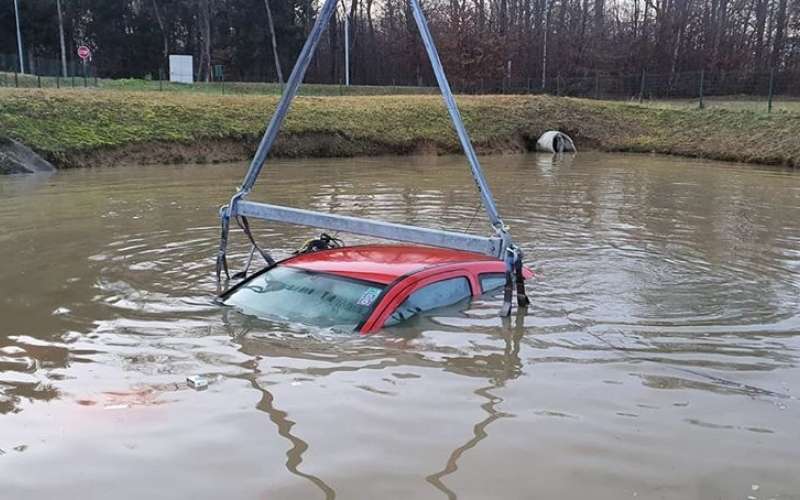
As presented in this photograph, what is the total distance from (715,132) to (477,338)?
2806 centimetres

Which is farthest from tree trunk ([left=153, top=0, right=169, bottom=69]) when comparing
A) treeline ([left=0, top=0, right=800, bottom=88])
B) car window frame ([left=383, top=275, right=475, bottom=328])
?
car window frame ([left=383, top=275, right=475, bottom=328])

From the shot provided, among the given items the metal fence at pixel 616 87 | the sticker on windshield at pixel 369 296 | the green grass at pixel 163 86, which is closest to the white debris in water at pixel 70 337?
the sticker on windshield at pixel 369 296

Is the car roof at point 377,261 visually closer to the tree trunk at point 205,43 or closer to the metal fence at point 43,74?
the metal fence at point 43,74

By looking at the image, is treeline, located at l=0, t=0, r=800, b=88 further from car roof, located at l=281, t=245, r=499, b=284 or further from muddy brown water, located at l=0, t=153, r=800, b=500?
car roof, located at l=281, t=245, r=499, b=284

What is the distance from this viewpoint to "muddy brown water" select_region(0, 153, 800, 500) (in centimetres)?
422

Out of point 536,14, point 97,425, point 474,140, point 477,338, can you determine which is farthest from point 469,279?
point 536,14

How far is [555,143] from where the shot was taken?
32.8 metres

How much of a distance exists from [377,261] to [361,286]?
45cm

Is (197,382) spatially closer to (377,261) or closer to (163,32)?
(377,261)

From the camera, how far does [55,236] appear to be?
37.9 feet

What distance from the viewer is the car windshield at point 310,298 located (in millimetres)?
6277

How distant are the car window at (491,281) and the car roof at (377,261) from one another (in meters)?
0.19

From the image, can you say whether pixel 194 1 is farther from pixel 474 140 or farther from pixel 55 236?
pixel 55 236

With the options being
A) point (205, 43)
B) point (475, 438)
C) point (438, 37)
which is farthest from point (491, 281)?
point (205, 43)
